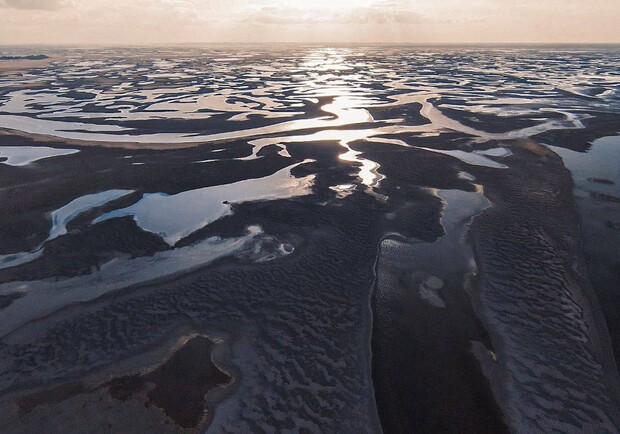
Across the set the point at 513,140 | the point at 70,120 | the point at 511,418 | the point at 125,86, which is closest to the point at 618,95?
the point at 513,140

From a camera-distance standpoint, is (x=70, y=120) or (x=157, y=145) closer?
(x=157, y=145)

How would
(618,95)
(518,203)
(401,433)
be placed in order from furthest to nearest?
(618,95)
(518,203)
(401,433)

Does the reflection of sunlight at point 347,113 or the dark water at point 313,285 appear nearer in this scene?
the dark water at point 313,285

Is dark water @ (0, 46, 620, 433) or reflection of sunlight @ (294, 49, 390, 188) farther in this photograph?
reflection of sunlight @ (294, 49, 390, 188)

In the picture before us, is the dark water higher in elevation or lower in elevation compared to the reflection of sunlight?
higher

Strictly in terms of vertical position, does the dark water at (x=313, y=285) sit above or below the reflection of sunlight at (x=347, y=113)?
above

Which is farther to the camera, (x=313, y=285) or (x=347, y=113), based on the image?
(x=347, y=113)

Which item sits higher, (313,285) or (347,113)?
(313,285)

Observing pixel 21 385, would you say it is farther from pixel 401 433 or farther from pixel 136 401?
pixel 401 433
